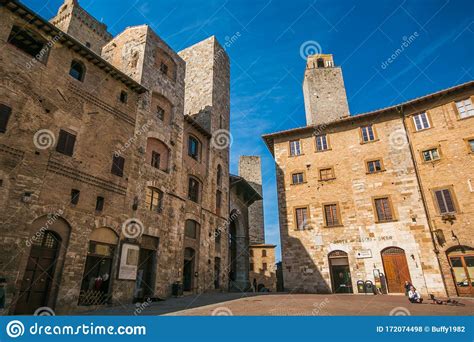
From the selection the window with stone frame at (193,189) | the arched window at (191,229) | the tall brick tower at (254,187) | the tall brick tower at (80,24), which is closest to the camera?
the arched window at (191,229)

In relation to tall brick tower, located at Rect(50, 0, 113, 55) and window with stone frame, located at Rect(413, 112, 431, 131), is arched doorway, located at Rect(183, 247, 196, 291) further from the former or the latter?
tall brick tower, located at Rect(50, 0, 113, 55)

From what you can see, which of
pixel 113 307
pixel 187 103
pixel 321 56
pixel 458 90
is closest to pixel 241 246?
pixel 187 103

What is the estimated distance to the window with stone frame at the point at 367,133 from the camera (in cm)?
2131

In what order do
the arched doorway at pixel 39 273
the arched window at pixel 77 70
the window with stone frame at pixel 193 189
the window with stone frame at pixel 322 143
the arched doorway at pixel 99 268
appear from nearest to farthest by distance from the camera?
1. the arched doorway at pixel 39 273
2. the arched doorway at pixel 99 268
3. the arched window at pixel 77 70
4. the window with stone frame at pixel 193 189
5. the window with stone frame at pixel 322 143

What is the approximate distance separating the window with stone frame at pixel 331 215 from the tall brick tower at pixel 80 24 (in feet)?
91.5

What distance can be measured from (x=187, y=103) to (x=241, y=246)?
46.6 ft

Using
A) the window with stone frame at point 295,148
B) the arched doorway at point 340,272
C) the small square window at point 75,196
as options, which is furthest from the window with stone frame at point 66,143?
the arched doorway at point 340,272

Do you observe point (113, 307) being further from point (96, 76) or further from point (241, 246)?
point (241, 246)

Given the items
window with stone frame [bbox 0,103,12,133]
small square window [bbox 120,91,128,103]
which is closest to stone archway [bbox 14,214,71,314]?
window with stone frame [bbox 0,103,12,133]

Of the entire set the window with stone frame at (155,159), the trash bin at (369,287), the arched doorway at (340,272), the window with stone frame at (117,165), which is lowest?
the trash bin at (369,287)

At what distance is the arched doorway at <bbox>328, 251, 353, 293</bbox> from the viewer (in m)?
19.0

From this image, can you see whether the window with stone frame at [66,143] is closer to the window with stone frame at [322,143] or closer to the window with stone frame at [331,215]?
the window with stone frame at [331,215]

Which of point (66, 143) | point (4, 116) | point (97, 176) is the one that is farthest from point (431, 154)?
point (4, 116)

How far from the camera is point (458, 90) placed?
741 inches
